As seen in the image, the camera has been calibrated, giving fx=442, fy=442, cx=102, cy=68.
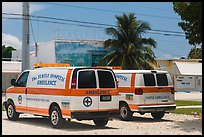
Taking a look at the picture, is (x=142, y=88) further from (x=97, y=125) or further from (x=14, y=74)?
(x=14, y=74)

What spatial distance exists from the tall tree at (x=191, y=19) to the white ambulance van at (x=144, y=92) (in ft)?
7.61

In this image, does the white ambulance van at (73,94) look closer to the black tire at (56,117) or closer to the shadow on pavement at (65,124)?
the black tire at (56,117)

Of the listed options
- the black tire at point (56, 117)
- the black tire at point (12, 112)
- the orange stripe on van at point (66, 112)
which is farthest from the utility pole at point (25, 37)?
the orange stripe on van at point (66, 112)

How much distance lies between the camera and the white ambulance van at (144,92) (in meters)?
17.7

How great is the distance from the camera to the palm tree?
4834cm

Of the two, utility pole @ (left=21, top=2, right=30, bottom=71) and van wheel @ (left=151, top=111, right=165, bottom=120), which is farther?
utility pole @ (left=21, top=2, right=30, bottom=71)

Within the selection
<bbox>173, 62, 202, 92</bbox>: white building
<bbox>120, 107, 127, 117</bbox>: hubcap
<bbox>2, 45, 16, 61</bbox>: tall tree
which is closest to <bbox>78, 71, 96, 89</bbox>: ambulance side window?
<bbox>120, 107, 127, 117</bbox>: hubcap

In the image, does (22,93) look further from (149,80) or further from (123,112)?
(149,80)

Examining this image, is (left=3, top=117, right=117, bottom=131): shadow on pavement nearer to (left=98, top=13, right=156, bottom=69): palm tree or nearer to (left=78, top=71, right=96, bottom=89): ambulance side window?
(left=78, top=71, right=96, bottom=89): ambulance side window

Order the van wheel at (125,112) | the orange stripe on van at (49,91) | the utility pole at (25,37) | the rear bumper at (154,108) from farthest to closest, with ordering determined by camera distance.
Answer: the utility pole at (25,37), the van wheel at (125,112), the rear bumper at (154,108), the orange stripe on van at (49,91)

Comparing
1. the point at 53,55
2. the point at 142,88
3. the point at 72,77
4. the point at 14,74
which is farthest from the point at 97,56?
the point at 72,77

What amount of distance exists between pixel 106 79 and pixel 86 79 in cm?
85

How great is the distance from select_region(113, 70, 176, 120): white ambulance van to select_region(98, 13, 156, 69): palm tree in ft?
95.3

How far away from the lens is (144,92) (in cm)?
1770
